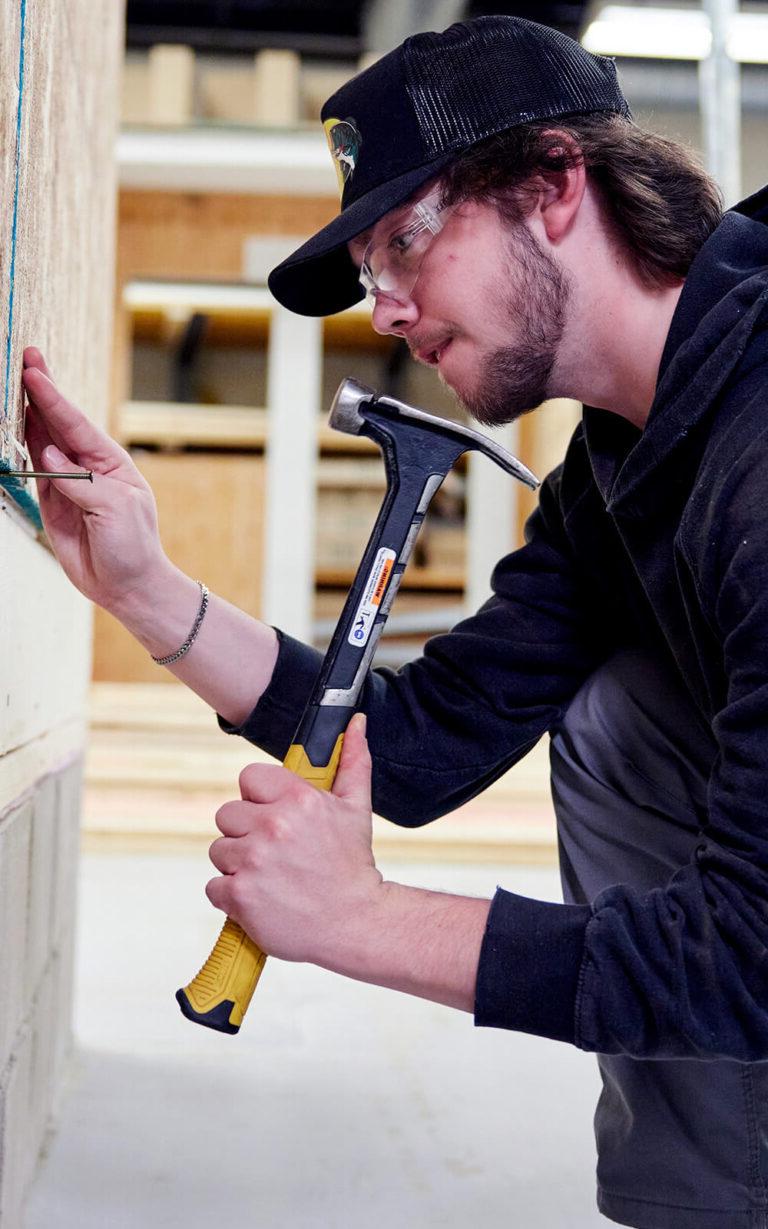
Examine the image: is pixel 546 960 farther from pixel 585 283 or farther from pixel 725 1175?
pixel 585 283

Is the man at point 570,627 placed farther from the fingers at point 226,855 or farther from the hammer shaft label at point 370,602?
the hammer shaft label at point 370,602

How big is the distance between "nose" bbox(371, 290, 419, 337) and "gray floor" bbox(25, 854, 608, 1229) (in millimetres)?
994

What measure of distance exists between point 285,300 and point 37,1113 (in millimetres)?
1006

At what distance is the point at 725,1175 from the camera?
46.0 inches

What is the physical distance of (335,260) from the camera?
127cm

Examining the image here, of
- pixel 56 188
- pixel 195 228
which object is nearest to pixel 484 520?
pixel 195 228

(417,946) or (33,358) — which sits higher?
(33,358)

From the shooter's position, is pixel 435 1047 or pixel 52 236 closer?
pixel 52 236

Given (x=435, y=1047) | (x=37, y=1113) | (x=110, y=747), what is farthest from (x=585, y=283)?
(x=110, y=747)

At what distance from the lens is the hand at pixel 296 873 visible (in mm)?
940

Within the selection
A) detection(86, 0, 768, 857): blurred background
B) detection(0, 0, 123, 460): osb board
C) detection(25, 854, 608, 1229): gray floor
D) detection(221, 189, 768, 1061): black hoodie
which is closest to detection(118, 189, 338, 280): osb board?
detection(86, 0, 768, 857): blurred background

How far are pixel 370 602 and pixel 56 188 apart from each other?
59cm

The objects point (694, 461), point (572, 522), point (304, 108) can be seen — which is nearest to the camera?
point (694, 461)

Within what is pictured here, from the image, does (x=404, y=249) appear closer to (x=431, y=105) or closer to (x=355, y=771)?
(x=431, y=105)
